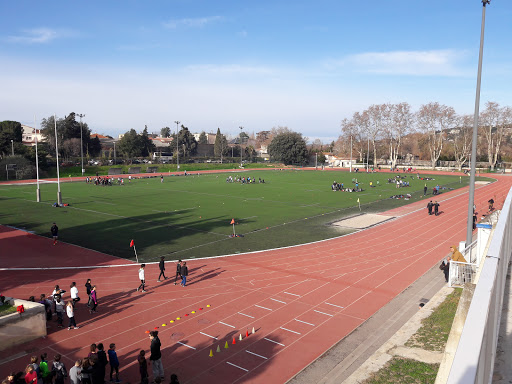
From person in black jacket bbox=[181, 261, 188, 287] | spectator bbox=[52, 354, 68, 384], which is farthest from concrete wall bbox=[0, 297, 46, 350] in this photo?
person in black jacket bbox=[181, 261, 188, 287]

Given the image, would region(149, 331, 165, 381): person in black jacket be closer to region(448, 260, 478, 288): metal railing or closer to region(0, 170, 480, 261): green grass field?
region(448, 260, 478, 288): metal railing

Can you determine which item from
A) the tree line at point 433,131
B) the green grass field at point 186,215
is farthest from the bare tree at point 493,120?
the green grass field at point 186,215

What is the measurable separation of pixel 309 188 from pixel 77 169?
4688cm

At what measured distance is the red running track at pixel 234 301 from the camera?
1107 centimetres

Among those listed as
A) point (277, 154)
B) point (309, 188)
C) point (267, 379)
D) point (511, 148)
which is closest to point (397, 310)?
point (267, 379)

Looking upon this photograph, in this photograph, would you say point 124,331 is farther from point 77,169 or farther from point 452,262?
point 77,169

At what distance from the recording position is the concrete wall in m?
11.7

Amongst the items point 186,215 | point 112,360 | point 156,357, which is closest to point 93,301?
point 112,360

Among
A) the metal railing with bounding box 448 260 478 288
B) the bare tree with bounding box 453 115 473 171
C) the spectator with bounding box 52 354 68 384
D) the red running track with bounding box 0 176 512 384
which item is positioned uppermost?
the bare tree with bounding box 453 115 473 171

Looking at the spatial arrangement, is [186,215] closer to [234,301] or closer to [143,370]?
[234,301]

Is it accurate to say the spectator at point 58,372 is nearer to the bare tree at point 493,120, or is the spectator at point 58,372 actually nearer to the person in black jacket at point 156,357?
the person in black jacket at point 156,357

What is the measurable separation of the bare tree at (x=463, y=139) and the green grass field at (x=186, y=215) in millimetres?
52889

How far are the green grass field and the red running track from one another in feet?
7.45

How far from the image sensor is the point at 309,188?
2245 inches
